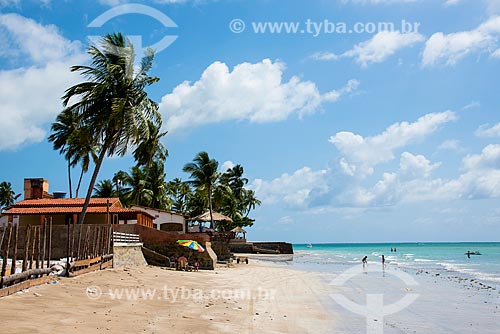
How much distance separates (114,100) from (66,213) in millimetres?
10848

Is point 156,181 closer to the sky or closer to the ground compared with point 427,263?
closer to the sky

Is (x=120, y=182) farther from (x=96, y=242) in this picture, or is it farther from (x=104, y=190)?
(x=96, y=242)

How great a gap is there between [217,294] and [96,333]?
339 inches

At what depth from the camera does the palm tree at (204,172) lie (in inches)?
2152

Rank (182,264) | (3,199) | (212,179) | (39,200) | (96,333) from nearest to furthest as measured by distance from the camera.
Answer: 1. (96,333)
2. (182,264)
3. (39,200)
4. (212,179)
5. (3,199)

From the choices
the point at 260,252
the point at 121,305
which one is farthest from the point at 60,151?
the point at 121,305

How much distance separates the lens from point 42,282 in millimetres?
13852

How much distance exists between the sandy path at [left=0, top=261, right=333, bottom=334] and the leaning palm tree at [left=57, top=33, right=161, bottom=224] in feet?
32.2

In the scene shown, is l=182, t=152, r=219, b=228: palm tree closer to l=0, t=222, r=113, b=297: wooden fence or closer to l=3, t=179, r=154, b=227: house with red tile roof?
l=3, t=179, r=154, b=227: house with red tile roof

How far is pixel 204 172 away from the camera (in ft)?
179

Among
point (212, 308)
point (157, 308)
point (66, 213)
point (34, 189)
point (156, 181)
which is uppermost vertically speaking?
point (156, 181)

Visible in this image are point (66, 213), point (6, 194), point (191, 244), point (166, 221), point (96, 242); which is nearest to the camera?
point (96, 242)

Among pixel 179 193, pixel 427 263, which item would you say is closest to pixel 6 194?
pixel 179 193

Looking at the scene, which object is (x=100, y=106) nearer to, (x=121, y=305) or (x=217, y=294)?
(x=217, y=294)
